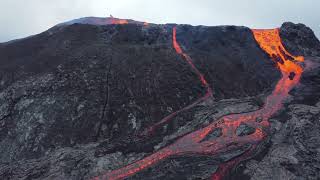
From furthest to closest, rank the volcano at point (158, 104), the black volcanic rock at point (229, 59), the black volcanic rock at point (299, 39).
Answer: the black volcanic rock at point (299, 39), the black volcanic rock at point (229, 59), the volcano at point (158, 104)

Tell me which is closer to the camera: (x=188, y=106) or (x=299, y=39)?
(x=188, y=106)

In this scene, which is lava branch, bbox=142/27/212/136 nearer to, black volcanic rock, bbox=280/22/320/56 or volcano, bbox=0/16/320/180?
volcano, bbox=0/16/320/180

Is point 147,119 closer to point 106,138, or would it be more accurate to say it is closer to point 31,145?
point 106,138

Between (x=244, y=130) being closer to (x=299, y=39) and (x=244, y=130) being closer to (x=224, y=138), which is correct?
(x=224, y=138)

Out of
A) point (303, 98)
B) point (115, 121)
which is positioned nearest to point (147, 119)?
point (115, 121)

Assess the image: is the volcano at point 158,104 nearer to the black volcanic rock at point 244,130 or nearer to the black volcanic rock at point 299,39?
the black volcanic rock at point 244,130

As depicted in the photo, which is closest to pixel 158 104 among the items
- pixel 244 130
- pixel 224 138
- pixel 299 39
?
pixel 224 138

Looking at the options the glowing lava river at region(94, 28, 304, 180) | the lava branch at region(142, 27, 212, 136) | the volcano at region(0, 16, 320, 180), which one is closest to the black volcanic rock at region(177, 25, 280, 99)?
the volcano at region(0, 16, 320, 180)

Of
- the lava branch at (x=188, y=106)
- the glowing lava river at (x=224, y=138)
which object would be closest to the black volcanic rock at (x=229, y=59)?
the lava branch at (x=188, y=106)

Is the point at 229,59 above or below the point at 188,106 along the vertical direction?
above
